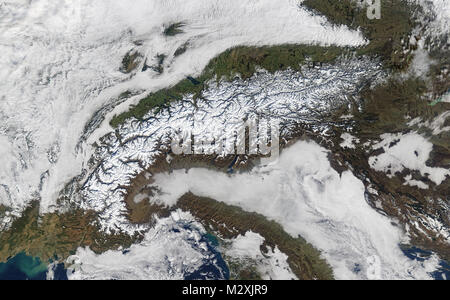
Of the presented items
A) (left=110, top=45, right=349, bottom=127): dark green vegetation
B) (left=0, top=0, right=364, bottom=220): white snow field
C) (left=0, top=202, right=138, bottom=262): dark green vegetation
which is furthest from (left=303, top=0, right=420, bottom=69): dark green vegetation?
(left=0, top=202, right=138, bottom=262): dark green vegetation

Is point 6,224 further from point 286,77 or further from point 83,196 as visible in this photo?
point 286,77

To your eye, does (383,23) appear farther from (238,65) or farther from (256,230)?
(256,230)

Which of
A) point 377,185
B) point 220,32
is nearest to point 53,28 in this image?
point 220,32

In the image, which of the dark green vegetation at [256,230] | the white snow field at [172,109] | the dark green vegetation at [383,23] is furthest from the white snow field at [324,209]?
the dark green vegetation at [383,23]

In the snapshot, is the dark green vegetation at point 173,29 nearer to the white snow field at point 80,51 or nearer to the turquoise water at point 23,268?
the white snow field at point 80,51

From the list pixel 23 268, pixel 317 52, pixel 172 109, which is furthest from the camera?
pixel 23 268


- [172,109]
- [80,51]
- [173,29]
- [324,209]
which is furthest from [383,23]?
[80,51]
